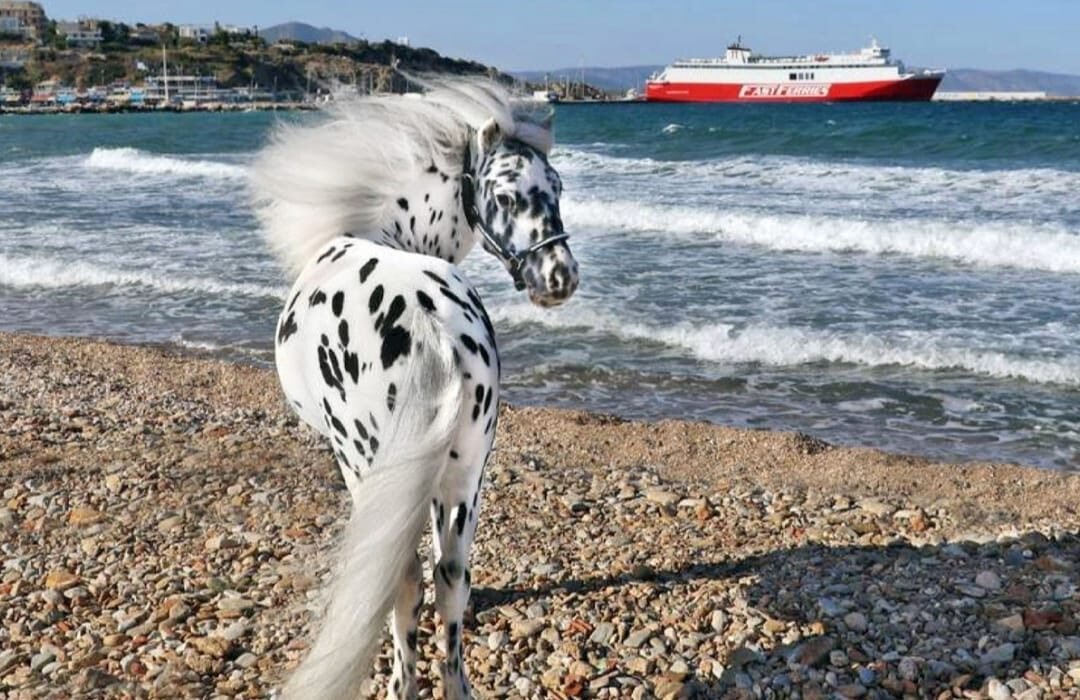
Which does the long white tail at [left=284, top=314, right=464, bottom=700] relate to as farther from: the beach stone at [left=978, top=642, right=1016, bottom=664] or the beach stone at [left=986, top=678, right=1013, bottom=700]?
the beach stone at [left=978, top=642, right=1016, bottom=664]

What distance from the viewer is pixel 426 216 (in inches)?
128

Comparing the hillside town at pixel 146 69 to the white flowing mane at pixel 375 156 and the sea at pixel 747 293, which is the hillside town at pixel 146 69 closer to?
the sea at pixel 747 293

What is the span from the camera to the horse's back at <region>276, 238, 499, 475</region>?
263 cm

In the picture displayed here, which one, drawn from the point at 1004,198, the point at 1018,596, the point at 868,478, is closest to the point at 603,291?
the point at 868,478

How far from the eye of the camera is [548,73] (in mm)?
142250

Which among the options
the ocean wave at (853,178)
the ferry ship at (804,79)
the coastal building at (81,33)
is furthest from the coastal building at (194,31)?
the ocean wave at (853,178)

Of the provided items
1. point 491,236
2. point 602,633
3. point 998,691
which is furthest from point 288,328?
point 998,691

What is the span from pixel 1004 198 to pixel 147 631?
19.7 meters

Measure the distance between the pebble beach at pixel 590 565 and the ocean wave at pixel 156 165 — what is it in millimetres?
24230

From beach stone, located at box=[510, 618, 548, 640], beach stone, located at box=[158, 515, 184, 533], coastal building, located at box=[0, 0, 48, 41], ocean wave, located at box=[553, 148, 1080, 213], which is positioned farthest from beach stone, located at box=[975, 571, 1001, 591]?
coastal building, located at box=[0, 0, 48, 41]

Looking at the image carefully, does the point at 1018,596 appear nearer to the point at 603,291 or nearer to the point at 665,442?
the point at 665,442

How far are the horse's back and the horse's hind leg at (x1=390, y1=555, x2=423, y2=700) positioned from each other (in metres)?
0.35

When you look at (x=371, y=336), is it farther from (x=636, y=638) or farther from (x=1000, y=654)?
(x=1000, y=654)

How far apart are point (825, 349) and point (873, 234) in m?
7.12
